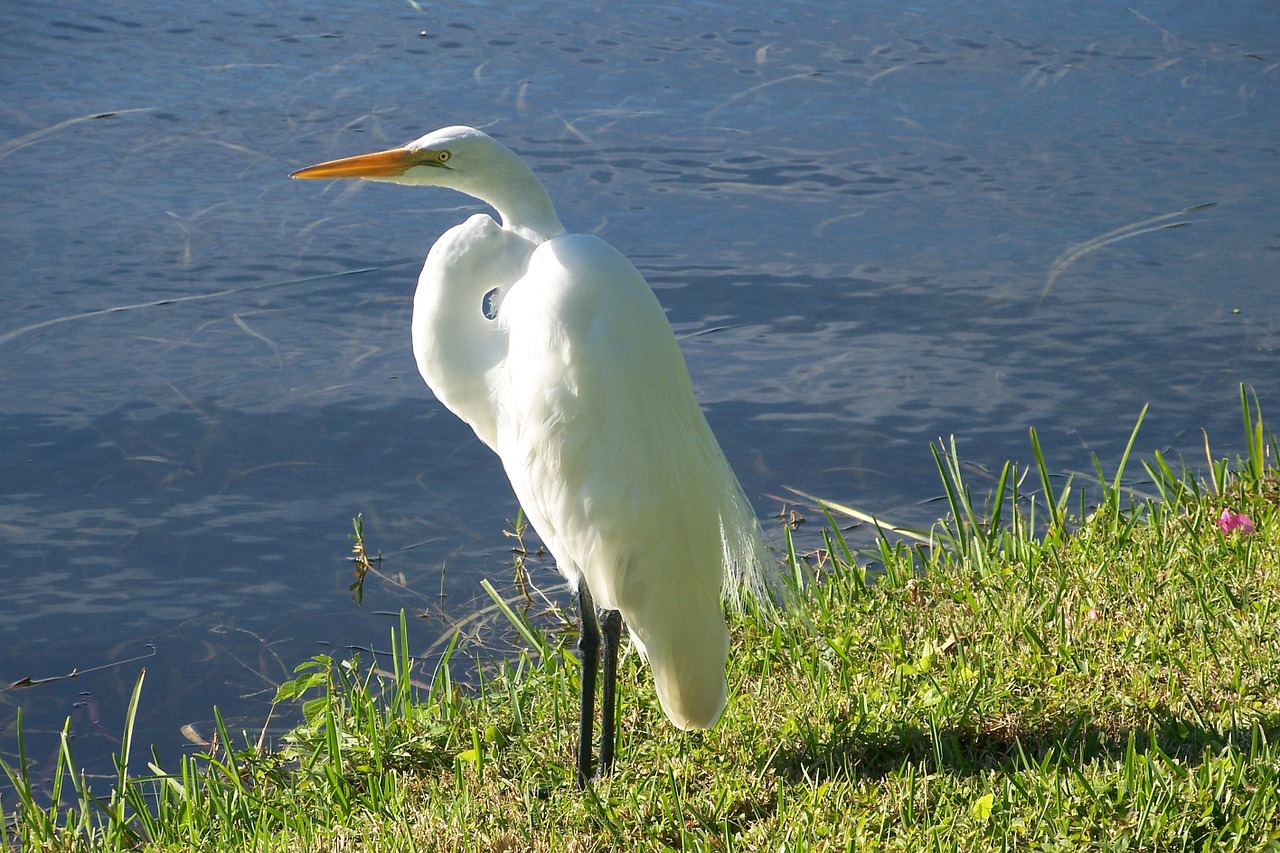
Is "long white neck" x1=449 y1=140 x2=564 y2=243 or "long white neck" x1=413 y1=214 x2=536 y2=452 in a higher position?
"long white neck" x1=449 y1=140 x2=564 y2=243

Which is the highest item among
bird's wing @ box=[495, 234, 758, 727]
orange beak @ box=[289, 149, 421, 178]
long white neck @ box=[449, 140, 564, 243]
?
orange beak @ box=[289, 149, 421, 178]

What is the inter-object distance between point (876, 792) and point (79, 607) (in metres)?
2.09

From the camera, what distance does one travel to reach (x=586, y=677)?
8.45 feet

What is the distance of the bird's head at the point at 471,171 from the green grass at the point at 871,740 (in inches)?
36.9

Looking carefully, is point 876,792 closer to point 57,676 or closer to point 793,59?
point 57,676

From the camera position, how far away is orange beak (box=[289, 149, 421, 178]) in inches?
98.3

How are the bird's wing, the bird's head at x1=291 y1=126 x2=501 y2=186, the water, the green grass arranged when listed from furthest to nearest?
the water
the bird's head at x1=291 y1=126 x2=501 y2=186
the bird's wing
the green grass

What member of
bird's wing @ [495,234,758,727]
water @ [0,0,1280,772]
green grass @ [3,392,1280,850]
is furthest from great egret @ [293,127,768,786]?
water @ [0,0,1280,772]

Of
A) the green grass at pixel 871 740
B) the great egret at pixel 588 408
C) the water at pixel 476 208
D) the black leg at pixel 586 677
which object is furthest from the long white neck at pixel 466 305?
the water at pixel 476 208

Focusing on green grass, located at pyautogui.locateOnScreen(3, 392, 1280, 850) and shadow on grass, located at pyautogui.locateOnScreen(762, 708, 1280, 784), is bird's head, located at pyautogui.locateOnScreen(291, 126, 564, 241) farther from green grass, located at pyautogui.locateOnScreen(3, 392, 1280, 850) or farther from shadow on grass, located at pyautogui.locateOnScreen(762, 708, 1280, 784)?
shadow on grass, located at pyautogui.locateOnScreen(762, 708, 1280, 784)

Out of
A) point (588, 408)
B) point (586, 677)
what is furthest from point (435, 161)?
point (586, 677)

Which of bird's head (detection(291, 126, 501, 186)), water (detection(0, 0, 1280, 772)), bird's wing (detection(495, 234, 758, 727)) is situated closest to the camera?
bird's wing (detection(495, 234, 758, 727))

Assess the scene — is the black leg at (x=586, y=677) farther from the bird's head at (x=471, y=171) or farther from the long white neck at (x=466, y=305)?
the bird's head at (x=471, y=171)

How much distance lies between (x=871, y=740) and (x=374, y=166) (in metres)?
1.35
